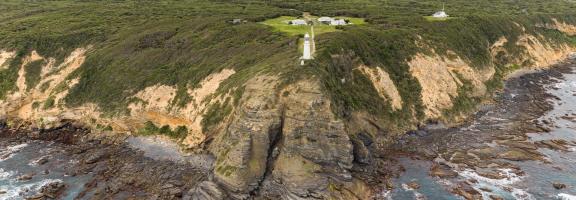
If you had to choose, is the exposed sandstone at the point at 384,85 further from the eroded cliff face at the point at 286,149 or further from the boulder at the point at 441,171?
the eroded cliff face at the point at 286,149

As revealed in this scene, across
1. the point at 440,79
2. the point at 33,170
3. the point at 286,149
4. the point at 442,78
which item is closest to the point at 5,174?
the point at 33,170

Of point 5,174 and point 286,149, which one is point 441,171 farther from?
point 5,174

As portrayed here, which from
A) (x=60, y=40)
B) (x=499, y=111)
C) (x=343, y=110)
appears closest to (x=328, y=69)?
(x=343, y=110)

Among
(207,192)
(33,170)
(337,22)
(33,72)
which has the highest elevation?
(337,22)

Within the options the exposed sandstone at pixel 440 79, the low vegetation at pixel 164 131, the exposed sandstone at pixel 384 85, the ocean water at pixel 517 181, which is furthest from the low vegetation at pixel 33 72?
the exposed sandstone at pixel 440 79

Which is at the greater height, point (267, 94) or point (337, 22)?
point (337, 22)

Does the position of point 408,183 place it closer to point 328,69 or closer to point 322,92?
point 322,92

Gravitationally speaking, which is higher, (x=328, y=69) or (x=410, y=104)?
(x=328, y=69)

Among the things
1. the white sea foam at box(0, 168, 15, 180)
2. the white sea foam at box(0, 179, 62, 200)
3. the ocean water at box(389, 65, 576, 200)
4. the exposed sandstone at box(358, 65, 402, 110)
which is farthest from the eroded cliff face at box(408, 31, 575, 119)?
the white sea foam at box(0, 168, 15, 180)
